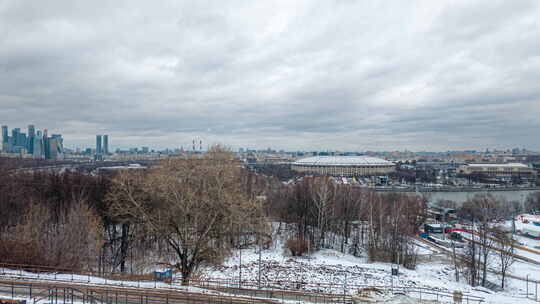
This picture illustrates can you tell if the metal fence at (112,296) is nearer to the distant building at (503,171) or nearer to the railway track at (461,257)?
the railway track at (461,257)

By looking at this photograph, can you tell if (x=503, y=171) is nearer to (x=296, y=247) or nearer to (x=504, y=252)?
(x=504, y=252)

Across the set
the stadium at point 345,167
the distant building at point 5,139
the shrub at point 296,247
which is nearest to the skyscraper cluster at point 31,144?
the distant building at point 5,139

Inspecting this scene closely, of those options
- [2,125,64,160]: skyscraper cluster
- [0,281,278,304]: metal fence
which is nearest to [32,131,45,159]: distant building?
[2,125,64,160]: skyscraper cluster

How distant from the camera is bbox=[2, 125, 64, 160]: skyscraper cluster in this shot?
157 m

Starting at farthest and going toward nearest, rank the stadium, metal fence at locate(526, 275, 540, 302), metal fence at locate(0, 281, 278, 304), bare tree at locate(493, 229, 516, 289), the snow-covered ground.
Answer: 1. the stadium
2. bare tree at locate(493, 229, 516, 289)
3. metal fence at locate(526, 275, 540, 302)
4. the snow-covered ground
5. metal fence at locate(0, 281, 278, 304)

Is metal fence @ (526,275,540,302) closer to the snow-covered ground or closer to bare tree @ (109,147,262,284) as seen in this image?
the snow-covered ground

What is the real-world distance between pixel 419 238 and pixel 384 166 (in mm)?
91603

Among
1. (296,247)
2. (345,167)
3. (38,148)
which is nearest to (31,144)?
(38,148)

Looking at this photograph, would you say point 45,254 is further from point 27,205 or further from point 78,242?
point 27,205

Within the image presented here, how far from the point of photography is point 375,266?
71.5ft

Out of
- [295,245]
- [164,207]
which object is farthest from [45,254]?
[295,245]

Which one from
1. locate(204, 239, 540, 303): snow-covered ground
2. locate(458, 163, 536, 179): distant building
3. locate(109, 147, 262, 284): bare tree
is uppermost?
locate(109, 147, 262, 284): bare tree

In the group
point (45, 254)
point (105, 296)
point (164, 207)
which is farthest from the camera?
point (164, 207)

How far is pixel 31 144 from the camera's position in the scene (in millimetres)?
170250
